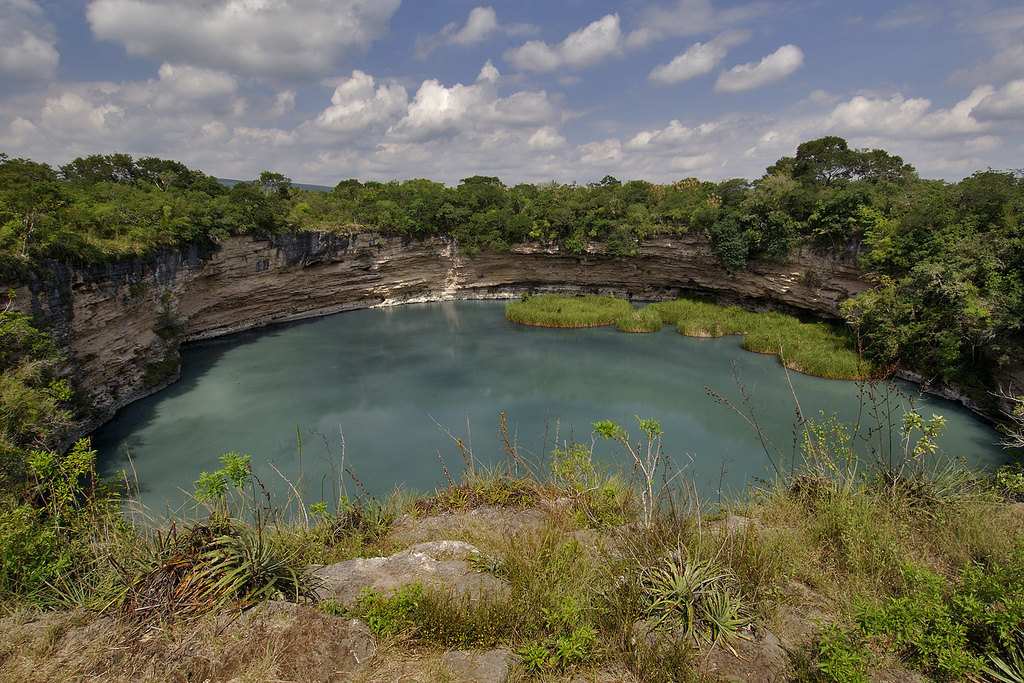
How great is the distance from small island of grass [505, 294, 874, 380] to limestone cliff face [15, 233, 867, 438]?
1.81 metres

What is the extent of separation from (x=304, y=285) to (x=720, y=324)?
20.3 meters

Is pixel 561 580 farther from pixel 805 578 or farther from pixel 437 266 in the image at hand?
pixel 437 266

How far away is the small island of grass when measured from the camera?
53.8 feet

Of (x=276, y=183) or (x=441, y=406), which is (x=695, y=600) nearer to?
(x=441, y=406)

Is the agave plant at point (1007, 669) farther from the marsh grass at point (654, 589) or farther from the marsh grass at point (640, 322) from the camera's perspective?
the marsh grass at point (640, 322)

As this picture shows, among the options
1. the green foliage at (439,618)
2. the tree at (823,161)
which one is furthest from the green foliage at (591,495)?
the tree at (823,161)

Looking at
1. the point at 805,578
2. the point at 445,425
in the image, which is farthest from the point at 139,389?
the point at 805,578

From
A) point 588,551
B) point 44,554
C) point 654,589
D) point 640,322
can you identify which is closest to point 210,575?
point 44,554

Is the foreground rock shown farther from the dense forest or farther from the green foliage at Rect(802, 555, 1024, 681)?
the green foliage at Rect(802, 555, 1024, 681)

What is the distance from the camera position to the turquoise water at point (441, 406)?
1056 centimetres

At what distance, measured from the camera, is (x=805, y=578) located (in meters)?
4.25

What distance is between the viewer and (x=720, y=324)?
21625 mm

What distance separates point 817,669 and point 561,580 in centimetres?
175

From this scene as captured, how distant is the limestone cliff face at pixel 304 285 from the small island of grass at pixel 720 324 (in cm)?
181
